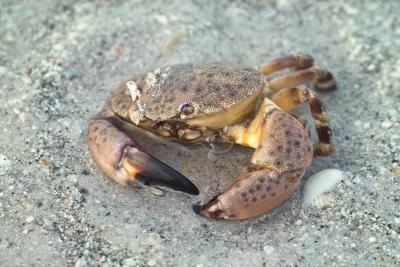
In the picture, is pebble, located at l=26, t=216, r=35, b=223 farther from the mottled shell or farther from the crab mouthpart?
the mottled shell

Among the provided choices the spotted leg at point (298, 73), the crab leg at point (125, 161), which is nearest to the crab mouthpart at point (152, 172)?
the crab leg at point (125, 161)

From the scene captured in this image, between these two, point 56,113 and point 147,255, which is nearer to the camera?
point 147,255

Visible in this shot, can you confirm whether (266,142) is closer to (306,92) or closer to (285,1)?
(306,92)

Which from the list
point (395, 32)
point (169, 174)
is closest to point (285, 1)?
point (395, 32)

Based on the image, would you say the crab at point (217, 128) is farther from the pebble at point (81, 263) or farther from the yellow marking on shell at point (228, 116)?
the pebble at point (81, 263)

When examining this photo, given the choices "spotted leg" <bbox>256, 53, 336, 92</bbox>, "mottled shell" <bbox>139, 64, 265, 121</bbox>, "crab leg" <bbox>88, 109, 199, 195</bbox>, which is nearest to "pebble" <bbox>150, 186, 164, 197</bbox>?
"crab leg" <bbox>88, 109, 199, 195</bbox>

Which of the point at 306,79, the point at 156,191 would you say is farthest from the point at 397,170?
the point at 156,191

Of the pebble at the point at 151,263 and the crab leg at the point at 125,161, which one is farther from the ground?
the crab leg at the point at 125,161
